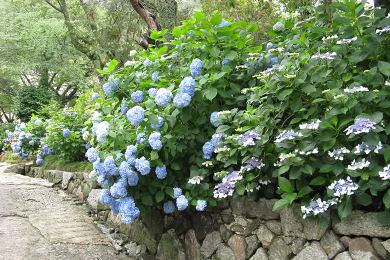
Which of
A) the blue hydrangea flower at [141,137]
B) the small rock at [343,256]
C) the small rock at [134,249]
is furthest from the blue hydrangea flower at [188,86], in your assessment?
the small rock at [134,249]

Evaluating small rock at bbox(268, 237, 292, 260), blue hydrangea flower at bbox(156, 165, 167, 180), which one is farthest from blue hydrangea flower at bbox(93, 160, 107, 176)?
small rock at bbox(268, 237, 292, 260)

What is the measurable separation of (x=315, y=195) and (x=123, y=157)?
150 centimetres

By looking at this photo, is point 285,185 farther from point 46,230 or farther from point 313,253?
point 46,230

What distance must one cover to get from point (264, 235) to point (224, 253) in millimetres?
447

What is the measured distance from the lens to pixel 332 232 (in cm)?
236

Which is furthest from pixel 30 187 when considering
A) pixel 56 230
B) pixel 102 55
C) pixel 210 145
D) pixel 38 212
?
pixel 102 55

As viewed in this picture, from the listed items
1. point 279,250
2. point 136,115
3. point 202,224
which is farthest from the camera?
point 202,224

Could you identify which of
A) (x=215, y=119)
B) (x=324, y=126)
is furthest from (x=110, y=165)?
(x=324, y=126)

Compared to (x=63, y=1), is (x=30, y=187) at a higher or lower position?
lower

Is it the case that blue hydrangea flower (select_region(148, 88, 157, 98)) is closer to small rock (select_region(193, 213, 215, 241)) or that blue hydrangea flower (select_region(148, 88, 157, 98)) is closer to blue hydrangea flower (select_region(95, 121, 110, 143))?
blue hydrangea flower (select_region(95, 121, 110, 143))

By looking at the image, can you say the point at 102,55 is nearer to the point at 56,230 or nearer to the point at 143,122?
the point at 56,230

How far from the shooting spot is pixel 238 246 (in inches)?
118

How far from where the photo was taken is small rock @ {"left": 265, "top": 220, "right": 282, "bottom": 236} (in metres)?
2.69

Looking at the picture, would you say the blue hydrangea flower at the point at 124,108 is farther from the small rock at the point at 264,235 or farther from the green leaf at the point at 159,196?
the small rock at the point at 264,235
